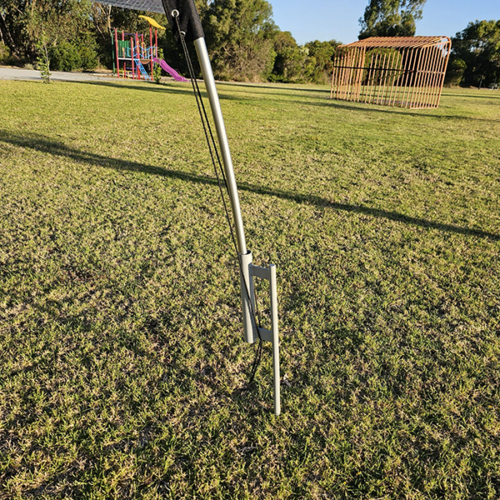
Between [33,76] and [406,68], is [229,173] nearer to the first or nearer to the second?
[406,68]

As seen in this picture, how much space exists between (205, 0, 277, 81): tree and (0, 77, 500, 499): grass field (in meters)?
25.2

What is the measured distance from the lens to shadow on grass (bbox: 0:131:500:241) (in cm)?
421

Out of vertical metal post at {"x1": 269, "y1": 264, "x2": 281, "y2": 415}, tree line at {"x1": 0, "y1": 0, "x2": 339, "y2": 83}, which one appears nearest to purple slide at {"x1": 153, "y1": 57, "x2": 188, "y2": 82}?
tree line at {"x1": 0, "y1": 0, "x2": 339, "y2": 83}

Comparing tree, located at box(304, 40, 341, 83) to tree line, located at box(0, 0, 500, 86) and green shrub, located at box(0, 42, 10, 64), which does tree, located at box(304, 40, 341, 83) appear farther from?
green shrub, located at box(0, 42, 10, 64)

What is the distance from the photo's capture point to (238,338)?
244 centimetres

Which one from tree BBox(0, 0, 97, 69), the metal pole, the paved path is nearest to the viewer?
the metal pole

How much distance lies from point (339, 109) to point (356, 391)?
1327 cm

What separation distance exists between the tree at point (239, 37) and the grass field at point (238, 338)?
25227mm

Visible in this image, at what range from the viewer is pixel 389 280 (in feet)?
10.2

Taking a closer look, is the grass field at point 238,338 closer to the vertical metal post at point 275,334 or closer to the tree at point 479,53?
the vertical metal post at point 275,334

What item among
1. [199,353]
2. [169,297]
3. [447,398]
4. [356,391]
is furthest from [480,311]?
[169,297]

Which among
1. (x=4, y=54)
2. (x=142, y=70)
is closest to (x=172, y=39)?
(x=142, y=70)

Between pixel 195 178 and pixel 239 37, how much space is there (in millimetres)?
26127

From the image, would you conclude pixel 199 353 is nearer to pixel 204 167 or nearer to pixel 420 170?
pixel 204 167
